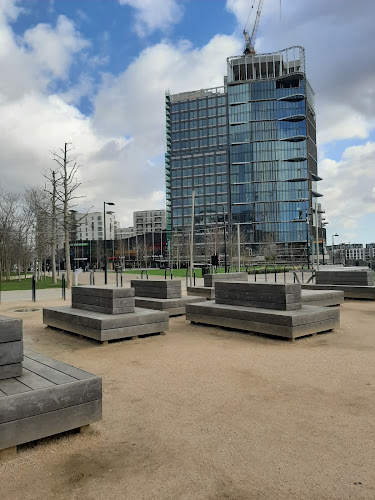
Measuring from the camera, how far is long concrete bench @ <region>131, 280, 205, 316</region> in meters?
11.6

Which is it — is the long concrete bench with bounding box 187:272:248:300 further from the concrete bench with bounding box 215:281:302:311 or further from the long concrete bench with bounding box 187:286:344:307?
the concrete bench with bounding box 215:281:302:311

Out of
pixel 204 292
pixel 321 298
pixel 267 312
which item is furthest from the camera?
pixel 204 292

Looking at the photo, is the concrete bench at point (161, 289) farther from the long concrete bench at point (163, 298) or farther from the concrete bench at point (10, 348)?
the concrete bench at point (10, 348)

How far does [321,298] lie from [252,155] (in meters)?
106

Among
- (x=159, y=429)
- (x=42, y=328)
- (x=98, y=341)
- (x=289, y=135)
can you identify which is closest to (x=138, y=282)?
(x=42, y=328)

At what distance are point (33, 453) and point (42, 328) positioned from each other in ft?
24.2

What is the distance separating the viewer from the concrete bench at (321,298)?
1125 centimetres

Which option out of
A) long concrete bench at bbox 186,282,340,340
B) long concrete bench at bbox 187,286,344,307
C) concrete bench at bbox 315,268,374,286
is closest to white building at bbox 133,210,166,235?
concrete bench at bbox 315,268,374,286

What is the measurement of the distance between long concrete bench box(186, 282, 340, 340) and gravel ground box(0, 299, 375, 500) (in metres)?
1.07

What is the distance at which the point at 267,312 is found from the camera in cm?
845

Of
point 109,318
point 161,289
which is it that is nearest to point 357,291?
point 161,289

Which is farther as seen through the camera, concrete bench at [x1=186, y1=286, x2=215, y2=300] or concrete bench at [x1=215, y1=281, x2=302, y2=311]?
concrete bench at [x1=186, y1=286, x2=215, y2=300]

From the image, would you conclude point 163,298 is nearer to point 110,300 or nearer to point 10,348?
point 110,300

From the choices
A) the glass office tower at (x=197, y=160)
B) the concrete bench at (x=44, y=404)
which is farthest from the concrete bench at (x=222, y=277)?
the glass office tower at (x=197, y=160)
